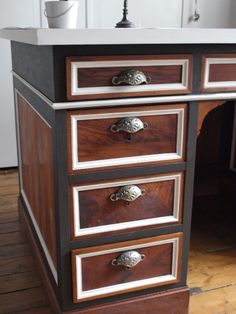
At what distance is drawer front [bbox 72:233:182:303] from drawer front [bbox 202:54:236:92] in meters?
0.41

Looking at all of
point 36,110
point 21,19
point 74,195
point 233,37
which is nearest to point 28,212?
point 36,110

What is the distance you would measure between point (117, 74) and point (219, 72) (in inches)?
11.1

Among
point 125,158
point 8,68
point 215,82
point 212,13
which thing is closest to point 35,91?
point 125,158

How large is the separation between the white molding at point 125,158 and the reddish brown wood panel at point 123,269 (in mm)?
250

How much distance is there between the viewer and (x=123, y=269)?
1.12m

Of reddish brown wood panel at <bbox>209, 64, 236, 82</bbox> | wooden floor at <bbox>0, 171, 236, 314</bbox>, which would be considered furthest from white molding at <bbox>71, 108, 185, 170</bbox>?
wooden floor at <bbox>0, 171, 236, 314</bbox>

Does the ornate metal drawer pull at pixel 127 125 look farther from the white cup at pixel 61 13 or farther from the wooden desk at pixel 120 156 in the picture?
the white cup at pixel 61 13

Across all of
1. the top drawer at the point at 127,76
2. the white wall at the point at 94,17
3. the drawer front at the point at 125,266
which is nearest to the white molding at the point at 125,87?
the top drawer at the point at 127,76

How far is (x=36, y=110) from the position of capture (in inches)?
47.8

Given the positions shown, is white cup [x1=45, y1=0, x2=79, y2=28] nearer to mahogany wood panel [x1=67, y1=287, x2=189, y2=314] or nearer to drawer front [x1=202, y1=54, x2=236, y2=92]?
drawer front [x1=202, y1=54, x2=236, y2=92]

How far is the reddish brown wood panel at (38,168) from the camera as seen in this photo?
3.68 ft

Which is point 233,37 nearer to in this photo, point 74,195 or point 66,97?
point 66,97

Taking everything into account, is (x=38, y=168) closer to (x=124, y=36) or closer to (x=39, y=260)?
(x=39, y=260)

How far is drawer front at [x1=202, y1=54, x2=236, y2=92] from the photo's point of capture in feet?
3.42
